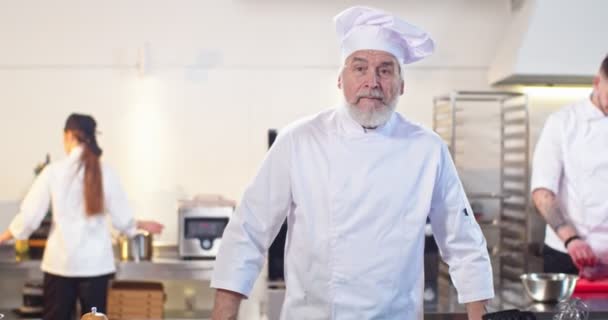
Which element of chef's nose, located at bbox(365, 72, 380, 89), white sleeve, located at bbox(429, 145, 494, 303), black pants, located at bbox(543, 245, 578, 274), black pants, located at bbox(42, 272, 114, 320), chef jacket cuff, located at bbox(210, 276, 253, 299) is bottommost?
black pants, located at bbox(42, 272, 114, 320)

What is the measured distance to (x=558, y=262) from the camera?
342 centimetres

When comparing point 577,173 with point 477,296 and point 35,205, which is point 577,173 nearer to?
point 477,296

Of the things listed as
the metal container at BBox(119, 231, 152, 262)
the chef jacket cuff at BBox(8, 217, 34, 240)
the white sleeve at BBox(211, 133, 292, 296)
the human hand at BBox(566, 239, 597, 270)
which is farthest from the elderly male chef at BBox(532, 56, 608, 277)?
the chef jacket cuff at BBox(8, 217, 34, 240)

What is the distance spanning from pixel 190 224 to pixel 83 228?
0.63 m

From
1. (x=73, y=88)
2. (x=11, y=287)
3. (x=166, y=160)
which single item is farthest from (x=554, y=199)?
(x=11, y=287)

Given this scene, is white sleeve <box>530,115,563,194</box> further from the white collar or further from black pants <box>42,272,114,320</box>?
black pants <box>42,272,114,320</box>

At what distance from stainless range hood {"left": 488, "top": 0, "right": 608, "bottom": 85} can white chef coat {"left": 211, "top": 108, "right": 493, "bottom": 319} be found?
8.55 ft

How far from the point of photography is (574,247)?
10.1ft

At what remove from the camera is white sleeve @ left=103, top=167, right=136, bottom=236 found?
4.19 metres

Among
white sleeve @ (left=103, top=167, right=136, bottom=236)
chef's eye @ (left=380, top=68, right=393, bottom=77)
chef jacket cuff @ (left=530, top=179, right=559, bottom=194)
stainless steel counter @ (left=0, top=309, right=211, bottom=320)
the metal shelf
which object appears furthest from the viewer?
the metal shelf

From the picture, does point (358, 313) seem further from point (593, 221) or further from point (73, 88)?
point (73, 88)

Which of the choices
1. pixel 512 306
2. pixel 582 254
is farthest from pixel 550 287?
pixel 582 254

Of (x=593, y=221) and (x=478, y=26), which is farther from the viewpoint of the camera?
(x=478, y=26)

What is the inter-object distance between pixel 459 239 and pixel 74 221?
2420 mm
